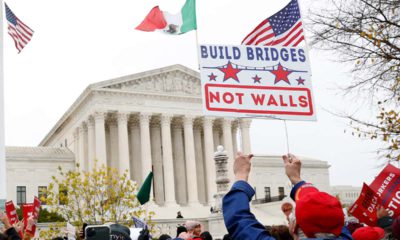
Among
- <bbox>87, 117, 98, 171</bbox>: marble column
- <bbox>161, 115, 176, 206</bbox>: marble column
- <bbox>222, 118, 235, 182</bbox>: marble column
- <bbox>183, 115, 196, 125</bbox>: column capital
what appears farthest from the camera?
<bbox>222, 118, 235, 182</bbox>: marble column

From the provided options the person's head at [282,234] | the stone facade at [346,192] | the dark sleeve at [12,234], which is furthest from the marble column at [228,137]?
the dark sleeve at [12,234]

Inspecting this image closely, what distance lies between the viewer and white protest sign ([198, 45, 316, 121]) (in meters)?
7.63

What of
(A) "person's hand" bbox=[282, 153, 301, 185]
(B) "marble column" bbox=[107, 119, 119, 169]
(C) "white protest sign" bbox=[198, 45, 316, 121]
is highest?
(B) "marble column" bbox=[107, 119, 119, 169]

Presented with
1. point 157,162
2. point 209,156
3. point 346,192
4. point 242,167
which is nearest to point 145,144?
point 157,162

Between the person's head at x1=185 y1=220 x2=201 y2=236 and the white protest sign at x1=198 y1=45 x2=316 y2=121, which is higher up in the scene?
the white protest sign at x1=198 y1=45 x2=316 y2=121

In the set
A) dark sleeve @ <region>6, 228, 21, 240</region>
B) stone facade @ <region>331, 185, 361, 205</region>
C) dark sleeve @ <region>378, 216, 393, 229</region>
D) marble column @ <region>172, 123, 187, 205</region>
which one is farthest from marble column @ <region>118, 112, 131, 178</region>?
dark sleeve @ <region>6, 228, 21, 240</region>

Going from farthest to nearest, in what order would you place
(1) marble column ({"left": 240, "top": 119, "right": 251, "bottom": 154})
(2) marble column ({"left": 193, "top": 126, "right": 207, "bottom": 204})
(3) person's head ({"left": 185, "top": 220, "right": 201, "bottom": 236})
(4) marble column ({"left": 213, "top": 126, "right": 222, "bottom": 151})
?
(4) marble column ({"left": 213, "top": 126, "right": 222, "bottom": 151})
(2) marble column ({"left": 193, "top": 126, "right": 207, "bottom": 204})
(1) marble column ({"left": 240, "top": 119, "right": 251, "bottom": 154})
(3) person's head ({"left": 185, "top": 220, "right": 201, "bottom": 236})

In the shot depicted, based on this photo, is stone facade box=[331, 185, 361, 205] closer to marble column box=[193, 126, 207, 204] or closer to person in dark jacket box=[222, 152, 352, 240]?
marble column box=[193, 126, 207, 204]

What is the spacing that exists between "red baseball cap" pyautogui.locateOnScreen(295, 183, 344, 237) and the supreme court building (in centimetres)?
5904

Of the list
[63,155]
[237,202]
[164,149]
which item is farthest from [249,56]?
[63,155]

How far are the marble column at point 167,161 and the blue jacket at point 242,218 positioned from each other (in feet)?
202

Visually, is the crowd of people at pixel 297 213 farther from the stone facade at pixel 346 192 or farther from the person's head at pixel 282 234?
the stone facade at pixel 346 192

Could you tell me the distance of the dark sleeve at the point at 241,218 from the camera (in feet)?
11.6

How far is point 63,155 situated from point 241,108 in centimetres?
6655
